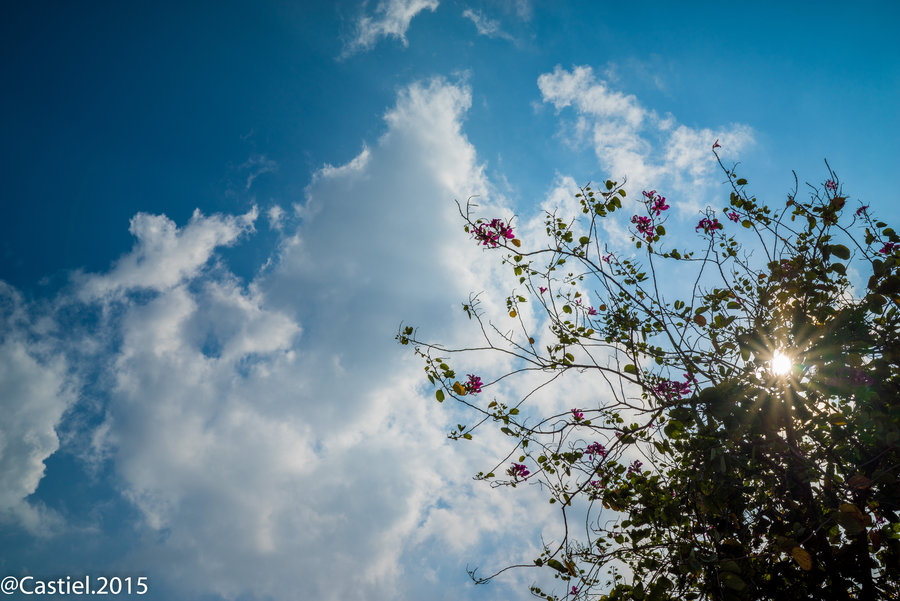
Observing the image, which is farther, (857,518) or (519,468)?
(519,468)

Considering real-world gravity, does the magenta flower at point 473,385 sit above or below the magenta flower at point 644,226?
below

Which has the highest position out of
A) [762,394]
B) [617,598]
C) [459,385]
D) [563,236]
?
[563,236]

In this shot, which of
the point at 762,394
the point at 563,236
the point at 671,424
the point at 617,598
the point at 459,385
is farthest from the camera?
the point at 563,236

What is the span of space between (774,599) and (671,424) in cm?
231

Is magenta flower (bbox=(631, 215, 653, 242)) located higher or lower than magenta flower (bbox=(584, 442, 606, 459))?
higher

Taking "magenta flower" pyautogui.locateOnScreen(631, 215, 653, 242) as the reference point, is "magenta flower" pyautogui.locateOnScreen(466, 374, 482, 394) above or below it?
below

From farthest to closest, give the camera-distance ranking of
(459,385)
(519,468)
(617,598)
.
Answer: (519,468), (459,385), (617,598)

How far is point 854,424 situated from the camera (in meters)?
3.92

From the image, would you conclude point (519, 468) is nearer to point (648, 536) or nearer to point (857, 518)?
point (648, 536)

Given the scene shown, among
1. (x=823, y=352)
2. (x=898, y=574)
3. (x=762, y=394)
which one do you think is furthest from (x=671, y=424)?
(x=898, y=574)

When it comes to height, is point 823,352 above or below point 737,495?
above

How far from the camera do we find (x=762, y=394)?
3201mm

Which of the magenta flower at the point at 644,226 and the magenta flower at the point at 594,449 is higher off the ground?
the magenta flower at the point at 644,226

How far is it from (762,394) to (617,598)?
2.40 metres
